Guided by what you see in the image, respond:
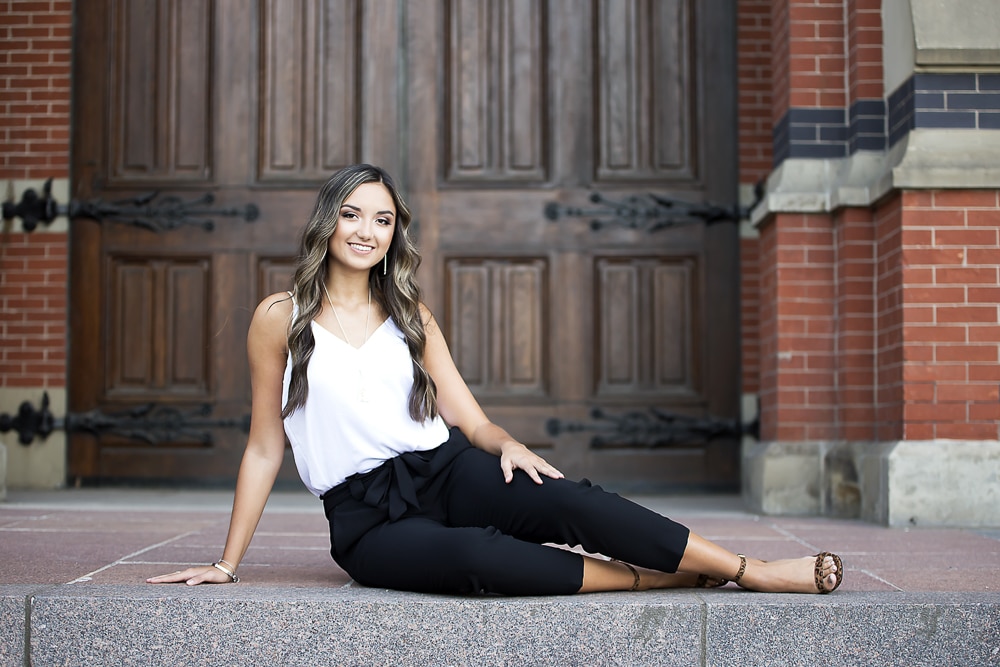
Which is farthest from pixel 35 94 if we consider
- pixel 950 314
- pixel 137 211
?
pixel 950 314

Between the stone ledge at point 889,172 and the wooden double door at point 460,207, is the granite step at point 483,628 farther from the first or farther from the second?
the wooden double door at point 460,207

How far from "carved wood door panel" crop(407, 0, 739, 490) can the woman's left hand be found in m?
3.13

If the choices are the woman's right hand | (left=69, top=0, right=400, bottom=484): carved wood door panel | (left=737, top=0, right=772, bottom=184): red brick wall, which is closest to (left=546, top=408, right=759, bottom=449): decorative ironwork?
(left=737, top=0, right=772, bottom=184): red brick wall

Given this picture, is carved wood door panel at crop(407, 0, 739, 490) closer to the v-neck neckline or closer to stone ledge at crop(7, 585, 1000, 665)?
the v-neck neckline

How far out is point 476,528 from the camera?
2.86 metres

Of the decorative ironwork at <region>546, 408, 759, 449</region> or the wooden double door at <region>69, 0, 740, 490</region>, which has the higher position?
the wooden double door at <region>69, 0, 740, 490</region>

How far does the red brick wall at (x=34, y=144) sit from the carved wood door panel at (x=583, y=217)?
192 cm

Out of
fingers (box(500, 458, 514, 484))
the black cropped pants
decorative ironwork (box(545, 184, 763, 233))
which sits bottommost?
the black cropped pants

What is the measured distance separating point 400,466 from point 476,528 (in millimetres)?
300

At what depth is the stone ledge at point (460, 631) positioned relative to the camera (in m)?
2.73

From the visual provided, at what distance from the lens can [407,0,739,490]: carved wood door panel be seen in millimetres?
6125

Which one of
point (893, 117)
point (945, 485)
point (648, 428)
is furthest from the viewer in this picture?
point (648, 428)

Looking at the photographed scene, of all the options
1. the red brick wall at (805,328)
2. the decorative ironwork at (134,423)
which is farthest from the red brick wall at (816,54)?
the decorative ironwork at (134,423)

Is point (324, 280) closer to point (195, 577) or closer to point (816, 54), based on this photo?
point (195, 577)
